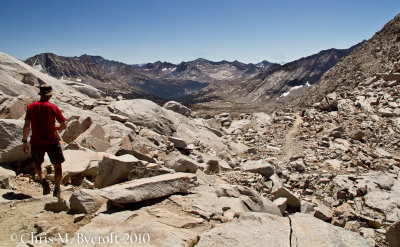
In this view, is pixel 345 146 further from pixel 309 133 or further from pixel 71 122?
pixel 71 122

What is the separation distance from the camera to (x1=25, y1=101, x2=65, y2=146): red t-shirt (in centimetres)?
611

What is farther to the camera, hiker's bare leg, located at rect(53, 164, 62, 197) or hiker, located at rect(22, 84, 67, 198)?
hiker's bare leg, located at rect(53, 164, 62, 197)

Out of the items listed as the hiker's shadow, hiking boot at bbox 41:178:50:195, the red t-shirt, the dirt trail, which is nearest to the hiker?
the red t-shirt

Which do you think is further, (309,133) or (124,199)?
(309,133)

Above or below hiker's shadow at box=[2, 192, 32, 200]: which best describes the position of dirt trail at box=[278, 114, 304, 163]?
below

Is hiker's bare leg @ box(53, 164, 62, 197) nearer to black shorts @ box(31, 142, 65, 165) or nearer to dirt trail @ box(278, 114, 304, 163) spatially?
black shorts @ box(31, 142, 65, 165)

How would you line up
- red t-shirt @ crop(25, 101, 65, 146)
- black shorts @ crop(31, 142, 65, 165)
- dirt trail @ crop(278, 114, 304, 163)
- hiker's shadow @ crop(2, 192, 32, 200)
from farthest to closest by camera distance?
dirt trail @ crop(278, 114, 304, 163)
black shorts @ crop(31, 142, 65, 165)
hiker's shadow @ crop(2, 192, 32, 200)
red t-shirt @ crop(25, 101, 65, 146)

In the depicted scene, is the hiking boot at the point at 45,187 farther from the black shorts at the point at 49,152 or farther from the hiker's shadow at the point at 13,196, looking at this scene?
the black shorts at the point at 49,152

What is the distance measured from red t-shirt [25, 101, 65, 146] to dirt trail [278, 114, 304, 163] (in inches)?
489

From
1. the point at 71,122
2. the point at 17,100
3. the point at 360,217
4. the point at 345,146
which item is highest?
the point at 17,100

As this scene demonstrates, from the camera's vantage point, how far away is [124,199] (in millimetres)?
5660

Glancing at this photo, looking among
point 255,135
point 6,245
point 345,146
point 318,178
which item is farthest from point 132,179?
point 255,135

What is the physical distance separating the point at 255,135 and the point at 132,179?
621 inches

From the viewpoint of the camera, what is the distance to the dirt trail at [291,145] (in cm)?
1589
